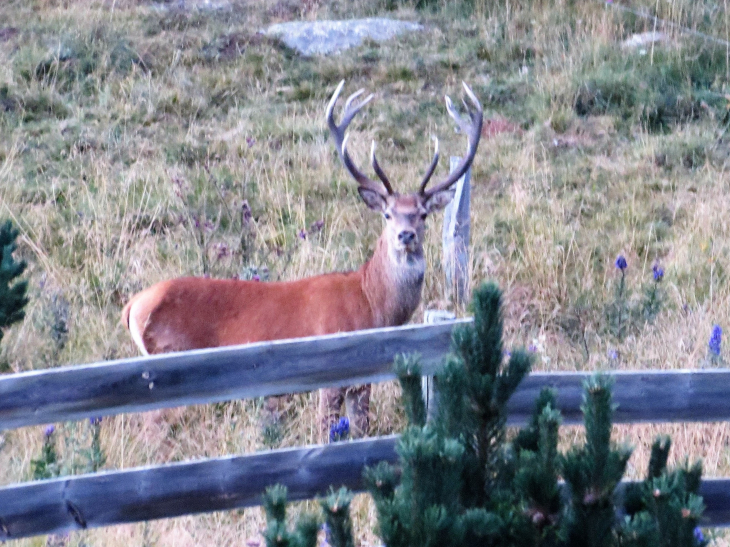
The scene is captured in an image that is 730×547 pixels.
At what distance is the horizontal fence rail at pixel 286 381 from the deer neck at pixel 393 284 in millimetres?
1860

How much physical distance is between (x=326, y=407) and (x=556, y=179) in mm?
4516

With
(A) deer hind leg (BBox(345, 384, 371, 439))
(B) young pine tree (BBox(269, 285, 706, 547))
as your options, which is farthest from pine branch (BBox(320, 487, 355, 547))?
(A) deer hind leg (BBox(345, 384, 371, 439))

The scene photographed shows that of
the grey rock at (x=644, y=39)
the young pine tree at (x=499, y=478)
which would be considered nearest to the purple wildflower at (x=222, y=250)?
the young pine tree at (x=499, y=478)

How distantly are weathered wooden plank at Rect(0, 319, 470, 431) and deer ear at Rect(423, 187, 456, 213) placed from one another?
7.17 ft

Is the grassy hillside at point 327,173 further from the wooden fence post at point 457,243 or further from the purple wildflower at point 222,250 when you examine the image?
the wooden fence post at point 457,243

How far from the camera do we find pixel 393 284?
18.8 feet

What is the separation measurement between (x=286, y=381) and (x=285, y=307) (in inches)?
68.3

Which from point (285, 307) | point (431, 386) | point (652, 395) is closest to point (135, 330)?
point (285, 307)

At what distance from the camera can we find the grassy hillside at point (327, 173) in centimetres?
566

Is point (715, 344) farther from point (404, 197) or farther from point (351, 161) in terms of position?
point (351, 161)

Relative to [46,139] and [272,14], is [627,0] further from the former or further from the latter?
[46,139]

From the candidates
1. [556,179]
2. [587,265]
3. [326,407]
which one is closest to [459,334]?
[326,407]

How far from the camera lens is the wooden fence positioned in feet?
11.2

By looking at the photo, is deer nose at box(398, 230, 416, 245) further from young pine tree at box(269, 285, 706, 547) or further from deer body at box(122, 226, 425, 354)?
young pine tree at box(269, 285, 706, 547)
